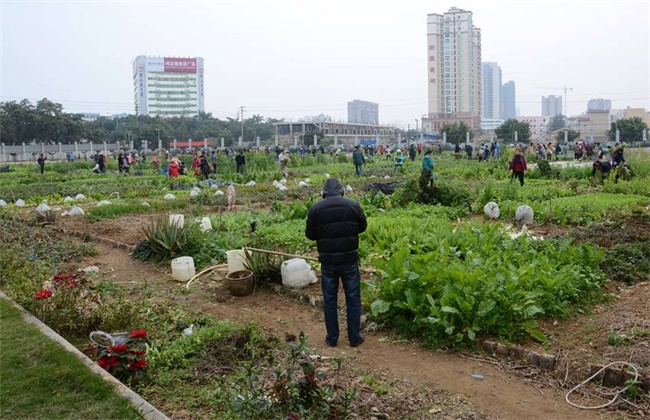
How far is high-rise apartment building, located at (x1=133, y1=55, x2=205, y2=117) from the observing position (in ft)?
463

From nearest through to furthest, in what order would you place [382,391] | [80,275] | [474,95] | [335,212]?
1. [382,391]
2. [335,212]
3. [80,275]
4. [474,95]

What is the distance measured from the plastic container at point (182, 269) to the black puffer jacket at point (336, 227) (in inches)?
120

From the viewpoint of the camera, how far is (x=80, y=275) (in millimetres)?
8461

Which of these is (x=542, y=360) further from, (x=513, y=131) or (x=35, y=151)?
(x=35, y=151)

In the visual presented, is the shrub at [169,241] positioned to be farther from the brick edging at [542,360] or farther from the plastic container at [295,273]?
the brick edging at [542,360]

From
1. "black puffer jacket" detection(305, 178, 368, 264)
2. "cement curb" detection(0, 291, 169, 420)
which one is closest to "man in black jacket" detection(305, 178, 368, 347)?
"black puffer jacket" detection(305, 178, 368, 264)

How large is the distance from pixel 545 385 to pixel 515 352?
50cm

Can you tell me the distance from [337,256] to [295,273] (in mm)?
1743

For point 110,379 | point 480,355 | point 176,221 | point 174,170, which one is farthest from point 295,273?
point 174,170

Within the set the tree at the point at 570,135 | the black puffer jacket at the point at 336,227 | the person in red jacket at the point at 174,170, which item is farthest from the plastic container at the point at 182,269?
the tree at the point at 570,135

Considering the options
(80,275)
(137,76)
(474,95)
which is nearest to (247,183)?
(80,275)

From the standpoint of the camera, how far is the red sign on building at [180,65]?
14100 cm

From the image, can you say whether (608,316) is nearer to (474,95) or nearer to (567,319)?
(567,319)

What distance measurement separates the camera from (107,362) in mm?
4707
